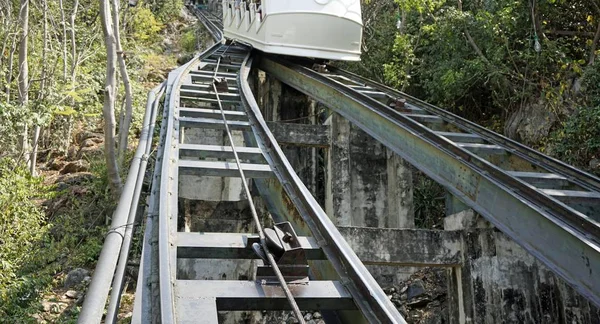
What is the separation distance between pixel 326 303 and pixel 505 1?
Result: 8.95 m

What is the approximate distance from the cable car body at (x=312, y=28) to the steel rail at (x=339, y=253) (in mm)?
5051

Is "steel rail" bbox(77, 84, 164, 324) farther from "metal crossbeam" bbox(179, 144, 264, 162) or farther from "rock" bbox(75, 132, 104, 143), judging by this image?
"rock" bbox(75, 132, 104, 143)

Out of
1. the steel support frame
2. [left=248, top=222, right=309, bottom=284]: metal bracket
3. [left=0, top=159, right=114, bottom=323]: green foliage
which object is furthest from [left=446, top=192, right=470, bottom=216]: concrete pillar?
[left=0, top=159, right=114, bottom=323]: green foliage

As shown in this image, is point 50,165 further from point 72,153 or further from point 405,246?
point 405,246

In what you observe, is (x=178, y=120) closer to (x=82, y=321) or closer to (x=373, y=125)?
(x=373, y=125)

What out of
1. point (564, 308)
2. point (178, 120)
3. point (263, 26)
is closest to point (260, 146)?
point (178, 120)

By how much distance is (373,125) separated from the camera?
20.3 ft

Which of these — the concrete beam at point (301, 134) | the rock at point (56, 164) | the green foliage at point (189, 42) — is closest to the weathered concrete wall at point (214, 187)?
the concrete beam at point (301, 134)

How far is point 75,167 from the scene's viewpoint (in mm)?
12844

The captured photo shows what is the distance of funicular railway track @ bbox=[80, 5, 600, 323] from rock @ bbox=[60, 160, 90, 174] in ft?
22.2

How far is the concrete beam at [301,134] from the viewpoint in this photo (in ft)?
28.6

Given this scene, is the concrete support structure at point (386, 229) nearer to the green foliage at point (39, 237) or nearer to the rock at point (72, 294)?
the rock at point (72, 294)

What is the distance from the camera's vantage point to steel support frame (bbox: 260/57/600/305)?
3.14 meters

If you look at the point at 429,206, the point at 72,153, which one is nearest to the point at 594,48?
the point at 429,206
